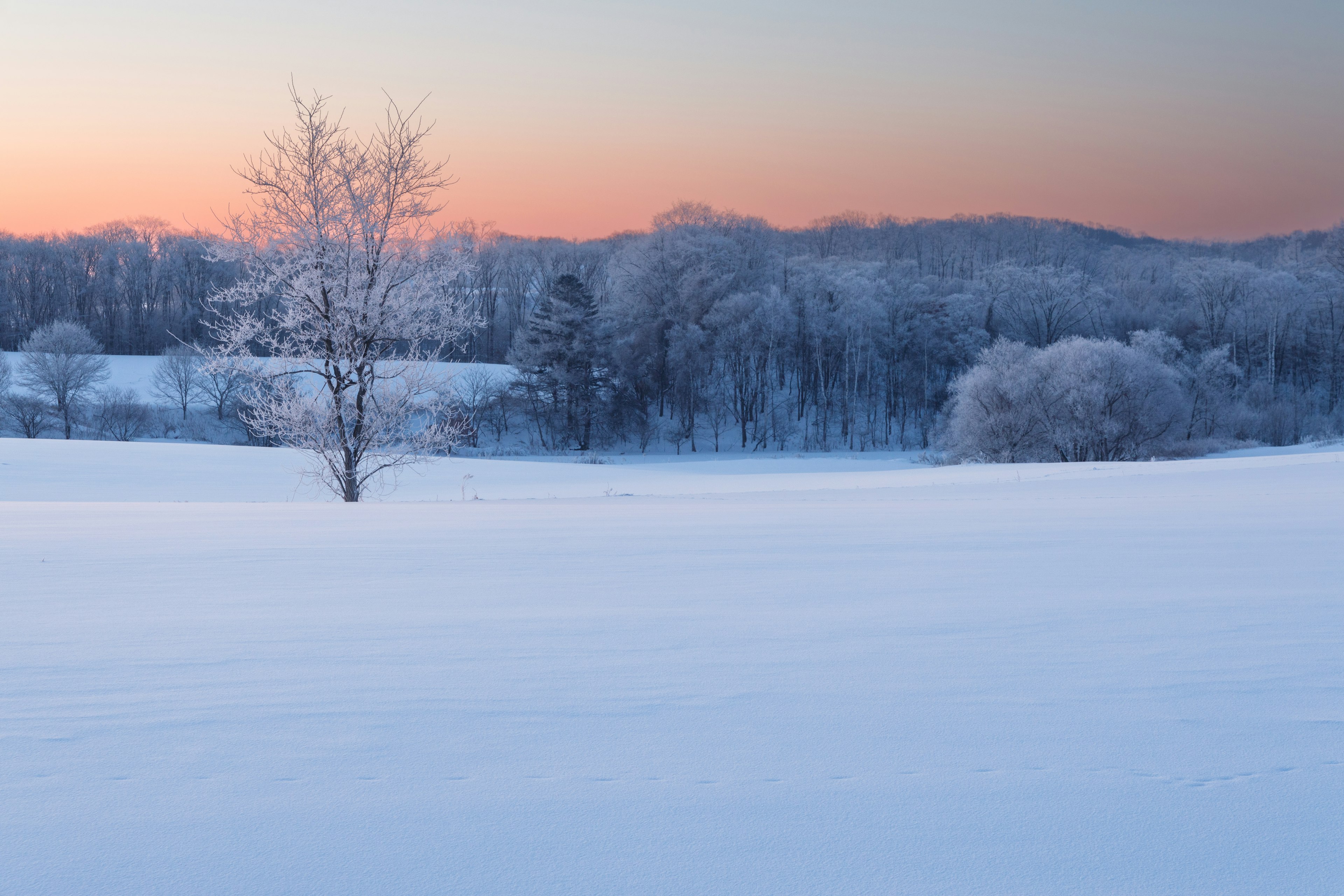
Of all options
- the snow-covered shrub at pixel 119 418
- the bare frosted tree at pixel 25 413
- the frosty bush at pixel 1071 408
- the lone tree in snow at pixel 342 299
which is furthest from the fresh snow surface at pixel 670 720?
the snow-covered shrub at pixel 119 418

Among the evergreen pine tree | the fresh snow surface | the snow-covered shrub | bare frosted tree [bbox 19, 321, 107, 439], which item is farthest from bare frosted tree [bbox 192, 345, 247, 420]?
the fresh snow surface

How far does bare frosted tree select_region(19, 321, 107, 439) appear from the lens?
1929 inches

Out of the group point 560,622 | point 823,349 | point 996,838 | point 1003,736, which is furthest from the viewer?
point 823,349

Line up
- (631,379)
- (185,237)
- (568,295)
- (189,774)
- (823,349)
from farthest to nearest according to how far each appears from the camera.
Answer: (185,237) → (823,349) → (631,379) → (568,295) → (189,774)

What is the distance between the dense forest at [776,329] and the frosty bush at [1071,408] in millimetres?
1825

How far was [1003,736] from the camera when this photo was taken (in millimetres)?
3174

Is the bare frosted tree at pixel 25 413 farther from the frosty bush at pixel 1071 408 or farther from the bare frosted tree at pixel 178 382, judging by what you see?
the frosty bush at pixel 1071 408

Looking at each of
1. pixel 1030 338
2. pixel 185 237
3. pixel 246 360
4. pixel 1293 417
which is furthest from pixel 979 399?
pixel 185 237

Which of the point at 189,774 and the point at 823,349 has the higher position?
the point at 823,349

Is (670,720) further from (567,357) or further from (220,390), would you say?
(220,390)

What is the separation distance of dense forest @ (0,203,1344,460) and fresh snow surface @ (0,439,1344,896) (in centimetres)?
4015

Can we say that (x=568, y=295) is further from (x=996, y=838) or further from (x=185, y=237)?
(x=996, y=838)

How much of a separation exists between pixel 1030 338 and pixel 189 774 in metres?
68.7

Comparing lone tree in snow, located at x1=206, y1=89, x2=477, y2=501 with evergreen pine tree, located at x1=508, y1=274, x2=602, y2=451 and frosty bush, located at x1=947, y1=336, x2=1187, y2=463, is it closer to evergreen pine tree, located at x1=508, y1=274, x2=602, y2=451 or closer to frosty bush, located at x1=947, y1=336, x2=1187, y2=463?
frosty bush, located at x1=947, y1=336, x2=1187, y2=463
